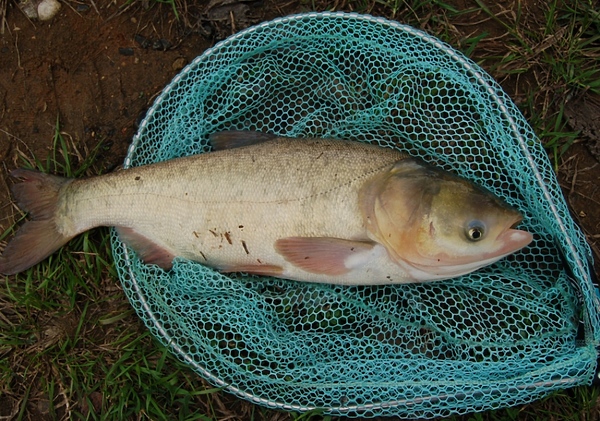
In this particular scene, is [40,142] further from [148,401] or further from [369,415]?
[369,415]

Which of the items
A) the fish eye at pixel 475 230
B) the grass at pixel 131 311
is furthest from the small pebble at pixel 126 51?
the fish eye at pixel 475 230

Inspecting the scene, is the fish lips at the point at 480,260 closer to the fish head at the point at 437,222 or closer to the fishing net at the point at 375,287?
the fish head at the point at 437,222

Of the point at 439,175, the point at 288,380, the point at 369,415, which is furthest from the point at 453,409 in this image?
the point at 439,175

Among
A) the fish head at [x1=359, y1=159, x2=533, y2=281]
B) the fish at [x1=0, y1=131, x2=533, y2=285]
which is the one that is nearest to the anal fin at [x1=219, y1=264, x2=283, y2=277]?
the fish at [x1=0, y1=131, x2=533, y2=285]

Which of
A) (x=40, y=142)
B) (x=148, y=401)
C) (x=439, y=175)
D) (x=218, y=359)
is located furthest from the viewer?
(x=40, y=142)

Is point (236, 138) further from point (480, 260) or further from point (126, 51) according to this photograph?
point (480, 260)

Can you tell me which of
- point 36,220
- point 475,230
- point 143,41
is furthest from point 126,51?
point 475,230

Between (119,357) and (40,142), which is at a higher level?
(40,142)
